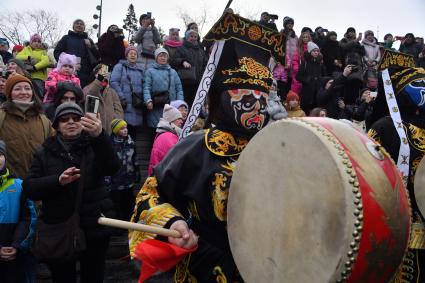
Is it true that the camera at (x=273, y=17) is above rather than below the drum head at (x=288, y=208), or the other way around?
above

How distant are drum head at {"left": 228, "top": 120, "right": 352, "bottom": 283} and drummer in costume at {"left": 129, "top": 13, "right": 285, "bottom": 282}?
0.23m

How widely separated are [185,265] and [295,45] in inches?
310

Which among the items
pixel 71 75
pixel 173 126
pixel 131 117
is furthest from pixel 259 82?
pixel 131 117

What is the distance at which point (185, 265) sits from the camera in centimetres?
250

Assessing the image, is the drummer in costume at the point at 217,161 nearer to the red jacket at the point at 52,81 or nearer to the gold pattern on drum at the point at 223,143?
the gold pattern on drum at the point at 223,143

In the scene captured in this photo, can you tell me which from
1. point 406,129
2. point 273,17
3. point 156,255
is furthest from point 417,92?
point 273,17

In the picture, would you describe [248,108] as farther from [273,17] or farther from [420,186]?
[273,17]

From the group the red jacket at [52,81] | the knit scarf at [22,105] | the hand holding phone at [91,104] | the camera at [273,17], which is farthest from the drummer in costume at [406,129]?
the camera at [273,17]

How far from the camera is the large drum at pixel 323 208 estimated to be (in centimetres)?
160

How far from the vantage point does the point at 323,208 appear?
166 cm

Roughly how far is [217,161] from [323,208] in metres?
0.87

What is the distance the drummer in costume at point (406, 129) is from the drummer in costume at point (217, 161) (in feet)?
3.59

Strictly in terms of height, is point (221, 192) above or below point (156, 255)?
above

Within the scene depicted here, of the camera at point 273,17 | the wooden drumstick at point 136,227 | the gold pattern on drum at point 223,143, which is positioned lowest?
the wooden drumstick at point 136,227
